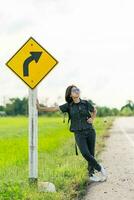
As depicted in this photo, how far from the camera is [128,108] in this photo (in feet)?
588

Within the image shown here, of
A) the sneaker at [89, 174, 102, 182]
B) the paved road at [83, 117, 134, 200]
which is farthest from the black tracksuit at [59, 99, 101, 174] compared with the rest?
the paved road at [83, 117, 134, 200]

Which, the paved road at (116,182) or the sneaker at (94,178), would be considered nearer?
the paved road at (116,182)

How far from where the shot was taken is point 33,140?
40.2 ft

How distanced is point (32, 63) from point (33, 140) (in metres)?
1.37

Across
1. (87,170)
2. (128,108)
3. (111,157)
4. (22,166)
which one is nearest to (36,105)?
(87,170)

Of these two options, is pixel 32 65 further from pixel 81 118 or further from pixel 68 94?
pixel 81 118

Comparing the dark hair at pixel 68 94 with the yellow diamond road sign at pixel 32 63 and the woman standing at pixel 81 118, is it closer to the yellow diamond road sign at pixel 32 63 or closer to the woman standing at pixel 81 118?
the woman standing at pixel 81 118

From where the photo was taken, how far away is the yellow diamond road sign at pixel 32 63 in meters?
12.2

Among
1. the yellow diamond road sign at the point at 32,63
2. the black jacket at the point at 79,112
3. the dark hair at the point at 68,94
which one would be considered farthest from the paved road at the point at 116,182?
the yellow diamond road sign at the point at 32,63

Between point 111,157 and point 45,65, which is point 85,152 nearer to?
point 45,65

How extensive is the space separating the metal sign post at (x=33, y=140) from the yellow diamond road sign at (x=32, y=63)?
28 cm

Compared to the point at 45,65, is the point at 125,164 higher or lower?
lower

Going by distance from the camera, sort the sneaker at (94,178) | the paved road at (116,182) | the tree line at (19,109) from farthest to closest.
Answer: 1. the tree line at (19,109)
2. the sneaker at (94,178)
3. the paved road at (116,182)

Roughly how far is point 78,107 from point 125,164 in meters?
4.30
